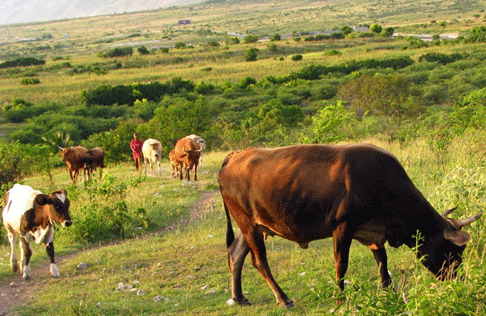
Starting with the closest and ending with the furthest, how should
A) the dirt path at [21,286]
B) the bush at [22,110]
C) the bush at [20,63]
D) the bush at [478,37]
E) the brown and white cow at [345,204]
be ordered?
the brown and white cow at [345,204], the dirt path at [21,286], the bush at [22,110], the bush at [478,37], the bush at [20,63]

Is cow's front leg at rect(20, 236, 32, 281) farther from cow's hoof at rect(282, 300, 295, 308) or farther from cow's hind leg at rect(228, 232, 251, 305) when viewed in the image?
cow's hoof at rect(282, 300, 295, 308)

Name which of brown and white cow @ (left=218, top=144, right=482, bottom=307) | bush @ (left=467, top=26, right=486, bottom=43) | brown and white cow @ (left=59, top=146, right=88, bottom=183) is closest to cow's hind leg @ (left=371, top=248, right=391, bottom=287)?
brown and white cow @ (left=218, top=144, right=482, bottom=307)

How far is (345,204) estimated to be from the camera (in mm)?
6191

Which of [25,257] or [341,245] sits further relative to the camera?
[25,257]

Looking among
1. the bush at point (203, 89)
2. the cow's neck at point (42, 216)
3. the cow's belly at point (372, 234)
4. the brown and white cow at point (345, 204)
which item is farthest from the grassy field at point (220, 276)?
the bush at point (203, 89)

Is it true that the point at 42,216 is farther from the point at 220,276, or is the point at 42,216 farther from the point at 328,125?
the point at 328,125

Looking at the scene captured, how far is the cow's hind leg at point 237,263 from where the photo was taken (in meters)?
7.18

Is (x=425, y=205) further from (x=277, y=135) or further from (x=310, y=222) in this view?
(x=277, y=135)

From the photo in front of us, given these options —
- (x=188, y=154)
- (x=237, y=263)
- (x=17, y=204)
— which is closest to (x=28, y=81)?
(x=188, y=154)

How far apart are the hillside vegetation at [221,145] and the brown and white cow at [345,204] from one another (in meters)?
0.34

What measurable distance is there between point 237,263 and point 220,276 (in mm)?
1192

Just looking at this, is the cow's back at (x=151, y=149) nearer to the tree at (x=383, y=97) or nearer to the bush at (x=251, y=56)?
the tree at (x=383, y=97)

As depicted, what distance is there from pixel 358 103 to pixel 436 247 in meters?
26.8

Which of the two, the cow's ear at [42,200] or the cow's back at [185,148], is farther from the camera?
the cow's back at [185,148]
